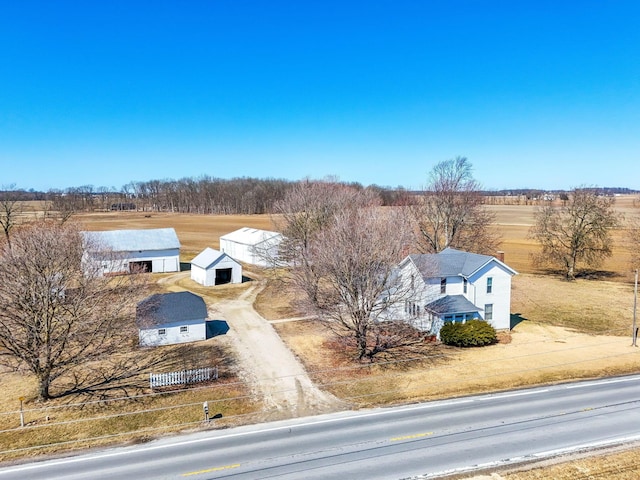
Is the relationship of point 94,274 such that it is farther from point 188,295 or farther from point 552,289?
point 552,289

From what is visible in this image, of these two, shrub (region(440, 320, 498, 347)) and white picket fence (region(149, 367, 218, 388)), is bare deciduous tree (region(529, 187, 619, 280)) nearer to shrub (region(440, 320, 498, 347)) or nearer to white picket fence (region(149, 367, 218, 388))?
shrub (region(440, 320, 498, 347))

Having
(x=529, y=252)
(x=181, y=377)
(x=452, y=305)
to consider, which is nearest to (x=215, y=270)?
(x=181, y=377)

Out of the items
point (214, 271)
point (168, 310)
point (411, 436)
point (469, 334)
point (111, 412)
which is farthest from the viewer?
point (214, 271)

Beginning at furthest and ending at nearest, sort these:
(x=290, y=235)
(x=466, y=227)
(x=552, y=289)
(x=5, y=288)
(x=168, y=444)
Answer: (x=466, y=227)
(x=552, y=289)
(x=290, y=235)
(x=5, y=288)
(x=168, y=444)

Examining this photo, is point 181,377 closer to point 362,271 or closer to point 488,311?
point 362,271

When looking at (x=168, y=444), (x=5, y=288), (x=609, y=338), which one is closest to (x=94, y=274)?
(x=5, y=288)

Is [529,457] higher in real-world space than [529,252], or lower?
lower

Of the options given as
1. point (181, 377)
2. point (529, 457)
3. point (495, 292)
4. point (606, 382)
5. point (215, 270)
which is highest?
point (495, 292)
